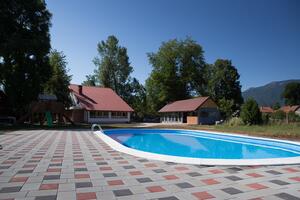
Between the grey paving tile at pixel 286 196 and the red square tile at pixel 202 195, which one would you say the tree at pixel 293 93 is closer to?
the grey paving tile at pixel 286 196

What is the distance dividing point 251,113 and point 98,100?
2204 cm

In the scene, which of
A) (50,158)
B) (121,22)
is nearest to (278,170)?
(50,158)

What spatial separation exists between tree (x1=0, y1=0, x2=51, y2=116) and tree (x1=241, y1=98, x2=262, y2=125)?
20307 millimetres

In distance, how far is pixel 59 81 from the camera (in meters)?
37.8

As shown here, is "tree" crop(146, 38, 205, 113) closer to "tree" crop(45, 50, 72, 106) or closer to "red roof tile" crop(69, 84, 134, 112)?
"red roof tile" crop(69, 84, 134, 112)

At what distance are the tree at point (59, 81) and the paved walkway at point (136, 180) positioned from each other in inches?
1241

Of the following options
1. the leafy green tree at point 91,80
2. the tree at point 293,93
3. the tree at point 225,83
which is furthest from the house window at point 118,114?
the tree at point 293,93

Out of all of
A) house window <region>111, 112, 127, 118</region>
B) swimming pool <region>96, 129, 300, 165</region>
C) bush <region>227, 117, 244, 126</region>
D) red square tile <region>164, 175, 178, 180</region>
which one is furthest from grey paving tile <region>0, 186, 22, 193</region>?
house window <region>111, 112, 127, 118</region>

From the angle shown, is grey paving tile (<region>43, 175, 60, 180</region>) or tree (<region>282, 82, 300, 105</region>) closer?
grey paving tile (<region>43, 175, 60, 180</region>)

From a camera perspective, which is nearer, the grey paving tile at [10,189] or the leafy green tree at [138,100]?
the grey paving tile at [10,189]

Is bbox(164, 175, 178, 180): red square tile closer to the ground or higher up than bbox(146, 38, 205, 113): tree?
closer to the ground

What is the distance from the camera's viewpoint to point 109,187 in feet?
16.1

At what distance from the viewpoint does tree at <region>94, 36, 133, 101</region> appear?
53.6m

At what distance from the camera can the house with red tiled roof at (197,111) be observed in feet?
118
